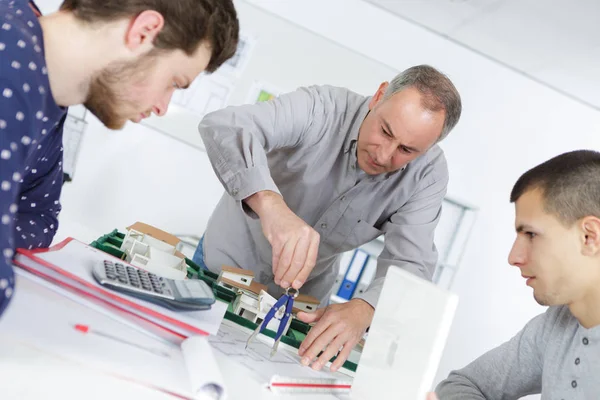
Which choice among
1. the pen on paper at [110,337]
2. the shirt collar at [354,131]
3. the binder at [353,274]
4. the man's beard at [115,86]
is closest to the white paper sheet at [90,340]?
the pen on paper at [110,337]

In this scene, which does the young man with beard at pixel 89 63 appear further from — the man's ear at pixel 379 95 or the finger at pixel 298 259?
the man's ear at pixel 379 95

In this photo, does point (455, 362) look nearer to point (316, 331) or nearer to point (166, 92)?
point (316, 331)

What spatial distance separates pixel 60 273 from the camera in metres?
0.78

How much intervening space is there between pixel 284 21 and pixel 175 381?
304cm

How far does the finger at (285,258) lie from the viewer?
102 centimetres

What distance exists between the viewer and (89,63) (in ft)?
2.60

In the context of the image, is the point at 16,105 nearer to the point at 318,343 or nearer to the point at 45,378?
the point at 45,378

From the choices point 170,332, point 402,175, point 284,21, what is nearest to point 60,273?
point 170,332

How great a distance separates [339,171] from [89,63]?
91cm

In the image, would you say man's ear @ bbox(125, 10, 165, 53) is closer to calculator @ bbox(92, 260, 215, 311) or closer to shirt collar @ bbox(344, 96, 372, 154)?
calculator @ bbox(92, 260, 215, 311)

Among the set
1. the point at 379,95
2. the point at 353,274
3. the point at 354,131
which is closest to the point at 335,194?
the point at 354,131

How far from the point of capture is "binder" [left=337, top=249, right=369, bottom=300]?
3160 millimetres

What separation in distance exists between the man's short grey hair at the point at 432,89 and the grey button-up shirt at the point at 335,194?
17 cm

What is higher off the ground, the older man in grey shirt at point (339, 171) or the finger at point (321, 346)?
the older man in grey shirt at point (339, 171)
